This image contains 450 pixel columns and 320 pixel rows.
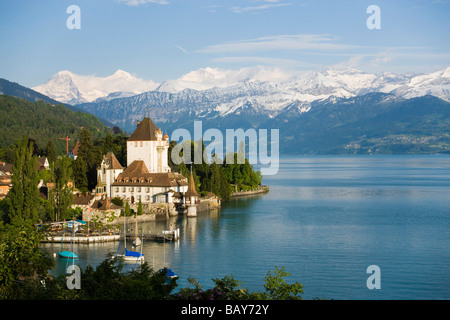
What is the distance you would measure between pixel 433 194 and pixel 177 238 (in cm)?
5689

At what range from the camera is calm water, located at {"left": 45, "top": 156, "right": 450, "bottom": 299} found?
35.6 metres

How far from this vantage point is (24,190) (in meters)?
48.8

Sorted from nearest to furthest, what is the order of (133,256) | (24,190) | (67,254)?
(133,256)
(67,254)
(24,190)

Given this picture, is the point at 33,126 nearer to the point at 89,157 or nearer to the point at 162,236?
the point at 89,157

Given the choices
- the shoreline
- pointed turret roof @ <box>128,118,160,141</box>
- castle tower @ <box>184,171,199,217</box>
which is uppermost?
pointed turret roof @ <box>128,118,160,141</box>

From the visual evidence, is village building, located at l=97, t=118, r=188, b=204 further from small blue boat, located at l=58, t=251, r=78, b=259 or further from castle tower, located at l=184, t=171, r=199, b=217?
small blue boat, located at l=58, t=251, r=78, b=259

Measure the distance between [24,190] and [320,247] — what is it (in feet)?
85.5

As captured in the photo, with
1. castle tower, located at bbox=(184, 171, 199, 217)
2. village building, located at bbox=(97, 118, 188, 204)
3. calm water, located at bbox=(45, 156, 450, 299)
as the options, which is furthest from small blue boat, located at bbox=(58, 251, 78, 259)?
Answer: castle tower, located at bbox=(184, 171, 199, 217)

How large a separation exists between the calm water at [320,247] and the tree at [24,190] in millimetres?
4237

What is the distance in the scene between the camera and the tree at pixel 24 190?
48.4 metres

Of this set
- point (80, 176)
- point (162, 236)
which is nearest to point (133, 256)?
point (162, 236)

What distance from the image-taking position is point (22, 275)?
24266 mm

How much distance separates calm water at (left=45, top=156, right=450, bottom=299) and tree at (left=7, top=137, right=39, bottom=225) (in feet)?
13.9
